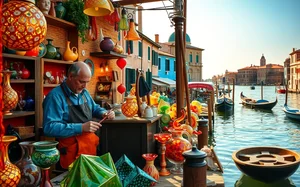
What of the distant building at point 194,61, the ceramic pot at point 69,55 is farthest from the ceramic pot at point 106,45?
the distant building at point 194,61

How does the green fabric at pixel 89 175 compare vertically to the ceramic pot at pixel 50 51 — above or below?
below

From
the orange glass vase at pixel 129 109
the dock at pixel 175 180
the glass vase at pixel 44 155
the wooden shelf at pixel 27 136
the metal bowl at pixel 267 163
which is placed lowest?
the dock at pixel 175 180

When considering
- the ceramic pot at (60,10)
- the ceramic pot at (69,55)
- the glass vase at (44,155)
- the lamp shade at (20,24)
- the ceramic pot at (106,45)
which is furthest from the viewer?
the ceramic pot at (106,45)

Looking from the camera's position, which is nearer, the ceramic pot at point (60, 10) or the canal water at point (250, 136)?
the ceramic pot at point (60, 10)

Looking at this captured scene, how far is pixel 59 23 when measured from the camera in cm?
543

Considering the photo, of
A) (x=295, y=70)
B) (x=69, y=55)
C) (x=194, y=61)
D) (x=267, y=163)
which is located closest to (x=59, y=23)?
(x=69, y=55)

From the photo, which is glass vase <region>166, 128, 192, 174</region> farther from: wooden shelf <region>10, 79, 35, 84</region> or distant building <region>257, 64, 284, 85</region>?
distant building <region>257, 64, 284, 85</region>

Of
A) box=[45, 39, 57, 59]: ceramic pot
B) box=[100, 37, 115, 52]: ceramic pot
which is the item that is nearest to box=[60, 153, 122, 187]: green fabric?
box=[45, 39, 57, 59]: ceramic pot

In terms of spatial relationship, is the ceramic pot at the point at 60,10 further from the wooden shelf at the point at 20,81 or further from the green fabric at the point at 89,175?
the green fabric at the point at 89,175

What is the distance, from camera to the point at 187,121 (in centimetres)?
380

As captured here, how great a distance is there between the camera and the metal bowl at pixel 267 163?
2682 millimetres

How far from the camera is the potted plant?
554 cm

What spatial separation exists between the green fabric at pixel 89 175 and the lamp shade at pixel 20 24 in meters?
0.85

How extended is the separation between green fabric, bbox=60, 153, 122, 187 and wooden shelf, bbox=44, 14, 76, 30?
3524 mm
